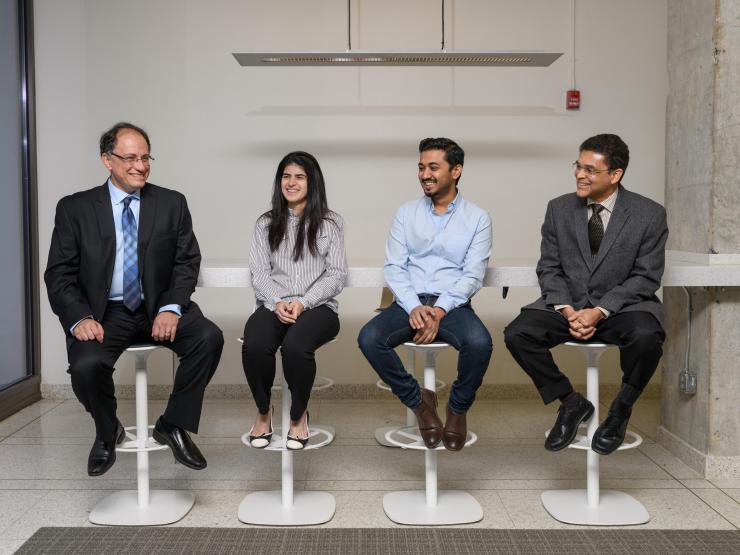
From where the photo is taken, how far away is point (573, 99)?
4.92 meters

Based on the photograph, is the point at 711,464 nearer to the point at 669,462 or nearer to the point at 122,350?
the point at 669,462

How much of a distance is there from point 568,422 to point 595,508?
39 cm

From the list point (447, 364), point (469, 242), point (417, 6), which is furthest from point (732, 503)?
point (417, 6)

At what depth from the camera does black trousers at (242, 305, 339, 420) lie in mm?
3057

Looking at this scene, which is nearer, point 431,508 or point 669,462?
point 431,508

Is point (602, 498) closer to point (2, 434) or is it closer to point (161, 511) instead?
point (161, 511)

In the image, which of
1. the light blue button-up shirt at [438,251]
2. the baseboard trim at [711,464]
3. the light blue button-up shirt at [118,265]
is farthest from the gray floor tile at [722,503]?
the light blue button-up shirt at [118,265]

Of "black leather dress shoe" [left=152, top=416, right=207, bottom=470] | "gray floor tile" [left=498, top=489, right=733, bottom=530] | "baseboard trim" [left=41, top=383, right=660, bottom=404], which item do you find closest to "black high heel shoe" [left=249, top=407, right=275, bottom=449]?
"black leather dress shoe" [left=152, top=416, right=207, bottom=470]

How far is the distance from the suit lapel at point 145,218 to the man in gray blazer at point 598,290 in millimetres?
1456

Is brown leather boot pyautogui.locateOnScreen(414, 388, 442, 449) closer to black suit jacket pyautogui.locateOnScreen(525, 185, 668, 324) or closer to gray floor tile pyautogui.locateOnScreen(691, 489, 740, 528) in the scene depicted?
black suit jacket pyautogui.locateOnScreen(525, 185, 668, 324)

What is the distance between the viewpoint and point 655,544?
9.32 feet

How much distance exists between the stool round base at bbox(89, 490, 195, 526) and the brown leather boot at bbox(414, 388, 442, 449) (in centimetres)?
97

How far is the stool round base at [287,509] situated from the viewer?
3066mm

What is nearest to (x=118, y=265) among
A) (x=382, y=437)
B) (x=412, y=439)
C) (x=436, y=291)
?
(x=436, y=291)
